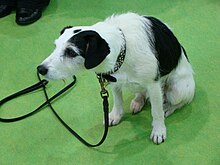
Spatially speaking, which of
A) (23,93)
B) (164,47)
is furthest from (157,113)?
(23,93)

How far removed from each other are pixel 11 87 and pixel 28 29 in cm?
63

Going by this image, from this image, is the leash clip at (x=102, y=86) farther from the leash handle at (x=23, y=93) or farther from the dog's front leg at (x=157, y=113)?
the leash handle at (x=23, y=93)

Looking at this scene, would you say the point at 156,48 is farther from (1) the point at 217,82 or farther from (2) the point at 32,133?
(2) the point at 32,133

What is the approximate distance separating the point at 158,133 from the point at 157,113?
0.11 metres

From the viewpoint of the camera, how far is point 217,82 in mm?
2137

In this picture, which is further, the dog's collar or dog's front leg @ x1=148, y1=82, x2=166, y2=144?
dog's front leg @ x1=148, y1=82, x2=166, y2=144

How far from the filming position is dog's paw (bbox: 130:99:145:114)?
2023 millimetres

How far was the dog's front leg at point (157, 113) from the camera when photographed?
1722mm

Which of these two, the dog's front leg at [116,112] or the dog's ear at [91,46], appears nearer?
the dog's ear at [91,46]

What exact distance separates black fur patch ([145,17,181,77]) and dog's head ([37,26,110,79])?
1.09 feet

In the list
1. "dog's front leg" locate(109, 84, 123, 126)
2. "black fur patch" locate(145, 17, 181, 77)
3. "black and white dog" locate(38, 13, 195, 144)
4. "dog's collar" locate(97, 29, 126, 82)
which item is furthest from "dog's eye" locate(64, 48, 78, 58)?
"dog's front leg" locate(109, 84, 123, 126)

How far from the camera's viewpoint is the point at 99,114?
6.75 feet

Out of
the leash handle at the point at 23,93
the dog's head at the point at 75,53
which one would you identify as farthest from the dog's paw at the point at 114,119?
the dog's head at the point at 75,53

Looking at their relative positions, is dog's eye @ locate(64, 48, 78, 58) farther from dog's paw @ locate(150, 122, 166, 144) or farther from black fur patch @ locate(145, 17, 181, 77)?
dog's paw @ locate(150, 122, 166, 144)
